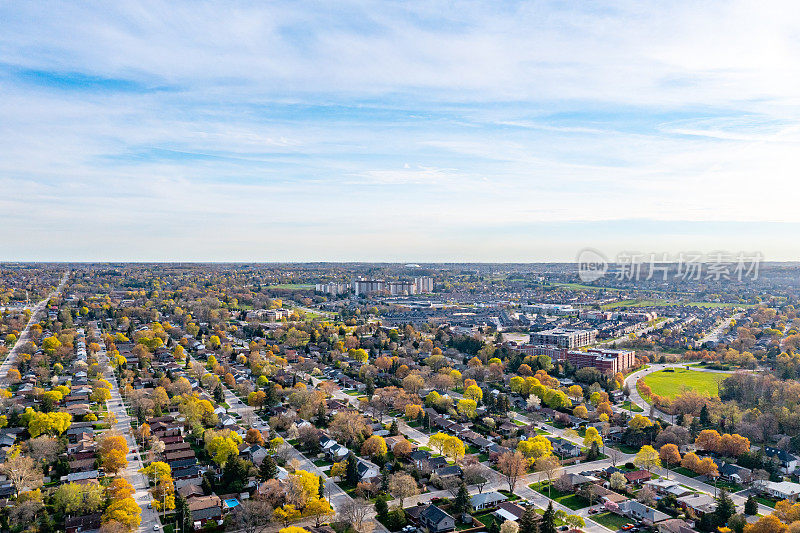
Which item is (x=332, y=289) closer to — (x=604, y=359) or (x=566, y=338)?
(x=566, y=338)

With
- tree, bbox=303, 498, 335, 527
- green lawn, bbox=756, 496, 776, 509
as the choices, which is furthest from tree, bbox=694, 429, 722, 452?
tree, bbox=303, 498, 335, 527

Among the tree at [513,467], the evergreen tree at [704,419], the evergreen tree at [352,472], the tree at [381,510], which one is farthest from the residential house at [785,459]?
the evergreen tree at [352,472]

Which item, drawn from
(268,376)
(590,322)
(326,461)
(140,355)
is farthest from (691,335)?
(140,355)

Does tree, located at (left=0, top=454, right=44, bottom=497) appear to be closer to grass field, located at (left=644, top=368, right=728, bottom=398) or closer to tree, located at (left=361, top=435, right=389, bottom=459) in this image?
tree, located at (left=361, top=435, right=389, bottom=459)

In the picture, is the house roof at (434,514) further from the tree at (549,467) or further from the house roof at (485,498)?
the tree at (549,467)

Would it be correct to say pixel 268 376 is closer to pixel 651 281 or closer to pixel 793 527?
pixel 793 527
